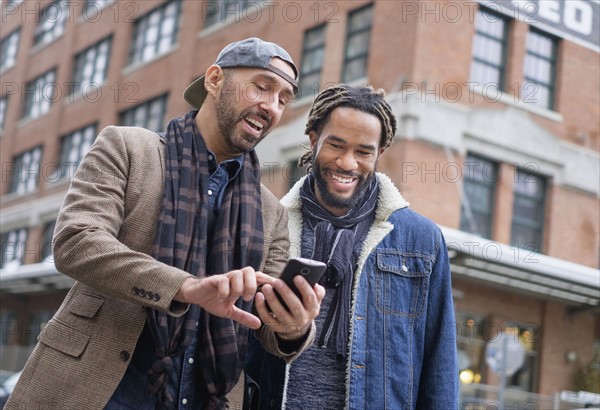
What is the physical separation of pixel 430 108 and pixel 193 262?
15.4 metres

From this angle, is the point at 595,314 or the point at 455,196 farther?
the point at 595,314

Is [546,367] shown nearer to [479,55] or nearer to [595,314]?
[595,314]

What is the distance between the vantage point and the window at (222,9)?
2296cm

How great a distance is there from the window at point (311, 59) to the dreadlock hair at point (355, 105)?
16.0 meters

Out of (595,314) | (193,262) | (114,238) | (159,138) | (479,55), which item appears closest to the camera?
(114,238)

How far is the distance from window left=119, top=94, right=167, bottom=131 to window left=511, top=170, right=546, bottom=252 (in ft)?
35.2

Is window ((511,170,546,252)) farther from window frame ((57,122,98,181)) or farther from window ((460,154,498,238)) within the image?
window frame ((57,122,98,181))

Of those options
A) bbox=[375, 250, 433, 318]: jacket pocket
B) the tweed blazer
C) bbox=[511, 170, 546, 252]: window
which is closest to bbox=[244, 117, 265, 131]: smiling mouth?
the tweed blazer

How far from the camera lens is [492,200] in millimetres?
19016

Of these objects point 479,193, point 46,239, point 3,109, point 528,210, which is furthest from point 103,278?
point 3,109

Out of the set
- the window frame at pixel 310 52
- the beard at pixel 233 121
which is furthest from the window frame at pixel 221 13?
the beard at pixel 233 121

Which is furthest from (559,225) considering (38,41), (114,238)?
(38,41)

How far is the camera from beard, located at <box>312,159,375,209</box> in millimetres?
3605

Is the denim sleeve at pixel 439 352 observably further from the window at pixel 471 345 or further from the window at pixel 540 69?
the window at pixel 540 69
